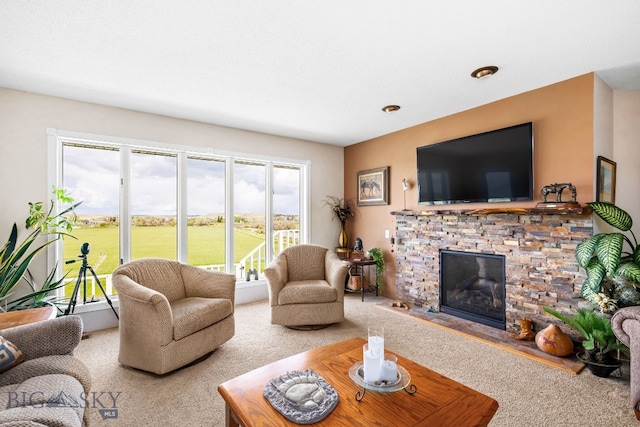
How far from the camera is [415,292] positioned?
161 inches

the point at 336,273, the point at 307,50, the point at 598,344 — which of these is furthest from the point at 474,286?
the point at 307,50

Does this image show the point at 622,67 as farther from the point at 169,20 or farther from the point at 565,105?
the point at 169,20

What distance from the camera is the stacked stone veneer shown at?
8.93 ft

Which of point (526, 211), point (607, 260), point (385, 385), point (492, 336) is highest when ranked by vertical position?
point (526, 211)

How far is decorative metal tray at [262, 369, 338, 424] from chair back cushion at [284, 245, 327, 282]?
221 centimetres

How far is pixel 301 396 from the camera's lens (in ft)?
4.51

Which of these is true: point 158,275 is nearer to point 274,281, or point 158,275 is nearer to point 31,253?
point 274,281

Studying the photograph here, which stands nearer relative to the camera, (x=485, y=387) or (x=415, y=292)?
(x=485, y=387)

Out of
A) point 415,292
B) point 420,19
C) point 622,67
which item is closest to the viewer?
point 420,19

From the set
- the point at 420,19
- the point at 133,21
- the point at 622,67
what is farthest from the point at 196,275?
the point at 622,67

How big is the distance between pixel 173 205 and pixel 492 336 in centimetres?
398

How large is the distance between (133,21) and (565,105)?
11.8 ft

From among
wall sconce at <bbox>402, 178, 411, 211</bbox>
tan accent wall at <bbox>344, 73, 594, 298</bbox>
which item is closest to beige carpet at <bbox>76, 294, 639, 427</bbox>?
tan accent wall at <bbox>344, 73, 594, 298</bbox>

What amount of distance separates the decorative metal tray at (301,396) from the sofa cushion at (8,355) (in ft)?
4.04
